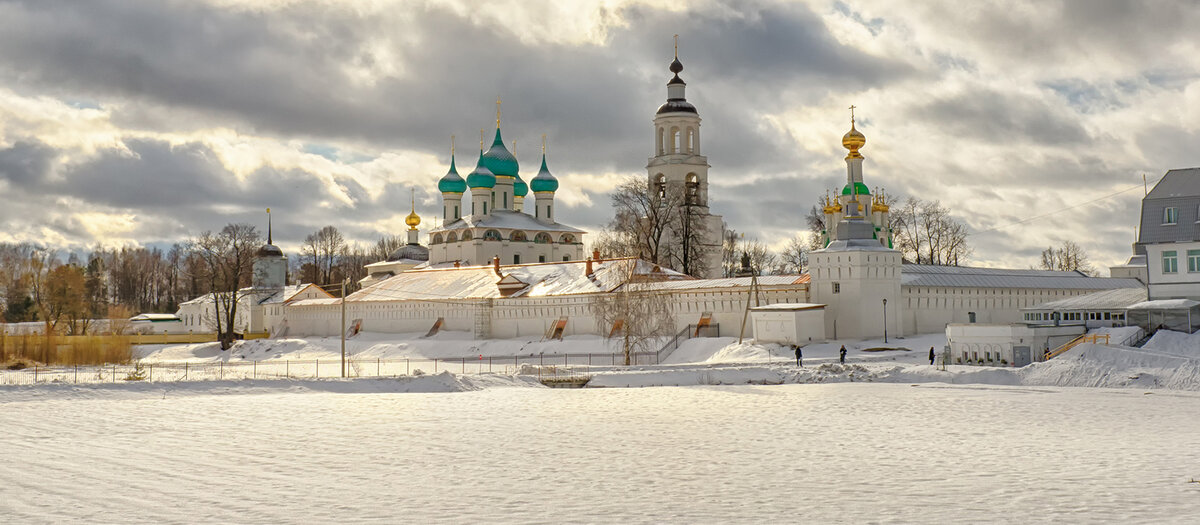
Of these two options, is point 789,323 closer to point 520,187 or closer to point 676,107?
point 676,107

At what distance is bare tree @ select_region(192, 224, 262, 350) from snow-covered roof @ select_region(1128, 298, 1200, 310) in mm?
47414

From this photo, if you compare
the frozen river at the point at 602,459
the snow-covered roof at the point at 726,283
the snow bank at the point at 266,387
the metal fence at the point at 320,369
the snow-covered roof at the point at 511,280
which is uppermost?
the snow-covered roof at the point at 511,280

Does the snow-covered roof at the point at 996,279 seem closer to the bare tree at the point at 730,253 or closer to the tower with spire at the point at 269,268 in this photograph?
the bare tree at the point at 730,253

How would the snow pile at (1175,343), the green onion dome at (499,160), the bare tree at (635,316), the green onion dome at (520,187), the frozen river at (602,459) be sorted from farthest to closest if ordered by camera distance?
the green onion dome at (520,187) → the green onion dome at (499,160) → the bare tree at (635,316) → the snow pile at (1175,343) → the frozen river at (602,459)

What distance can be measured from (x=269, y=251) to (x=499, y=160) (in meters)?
16.9

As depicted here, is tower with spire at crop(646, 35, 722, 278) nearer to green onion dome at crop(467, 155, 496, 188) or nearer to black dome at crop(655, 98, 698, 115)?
black dome at crop(655, 98, 698, 115)

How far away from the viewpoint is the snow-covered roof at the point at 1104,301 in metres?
36.5

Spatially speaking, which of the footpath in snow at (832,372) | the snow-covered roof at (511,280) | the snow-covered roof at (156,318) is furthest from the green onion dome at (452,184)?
the footpath in snow at (832,372)

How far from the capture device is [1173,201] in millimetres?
36500

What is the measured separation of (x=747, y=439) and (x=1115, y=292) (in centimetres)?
2499

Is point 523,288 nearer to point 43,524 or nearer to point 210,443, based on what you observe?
point 210,443

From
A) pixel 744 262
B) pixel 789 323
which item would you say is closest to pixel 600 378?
pixel 789 323

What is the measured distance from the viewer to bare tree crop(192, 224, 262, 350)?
66.7m

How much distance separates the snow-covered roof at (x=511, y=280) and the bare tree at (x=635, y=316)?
151cm
